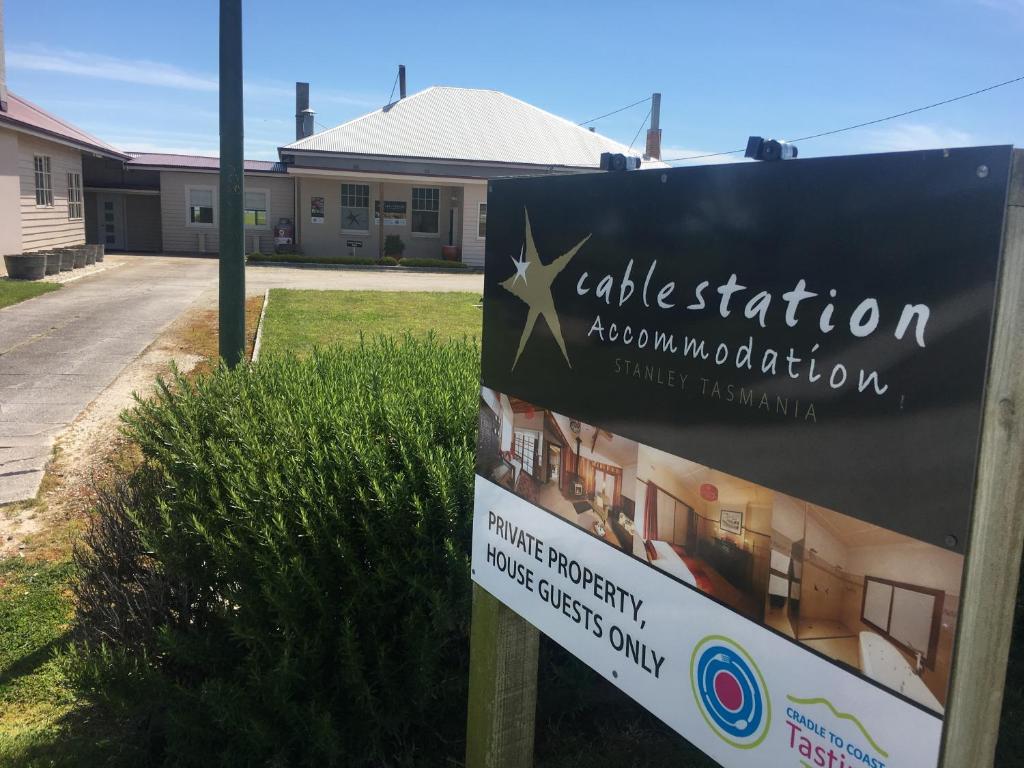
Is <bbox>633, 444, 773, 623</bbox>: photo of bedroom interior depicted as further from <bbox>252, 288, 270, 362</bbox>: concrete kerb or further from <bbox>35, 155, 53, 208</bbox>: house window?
<bbox>35, 155, 53, 208</bbox>: house window

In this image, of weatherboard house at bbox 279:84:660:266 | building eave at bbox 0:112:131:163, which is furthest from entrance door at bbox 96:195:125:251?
weatherboard house at bbox 279:84:660:266

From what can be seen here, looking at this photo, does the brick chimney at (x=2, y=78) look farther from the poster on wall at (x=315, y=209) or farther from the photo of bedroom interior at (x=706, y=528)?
the photo of bedroom interior at (x=706, y=528)

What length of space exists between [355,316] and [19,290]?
7.88 m

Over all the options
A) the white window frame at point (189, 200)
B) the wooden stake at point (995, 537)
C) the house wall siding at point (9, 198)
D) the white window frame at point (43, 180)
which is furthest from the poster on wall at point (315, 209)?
the wooden stake at point (995, 537)

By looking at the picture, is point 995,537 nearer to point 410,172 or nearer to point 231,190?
point 231,190

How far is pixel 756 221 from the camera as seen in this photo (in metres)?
1.70

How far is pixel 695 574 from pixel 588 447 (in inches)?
18.0

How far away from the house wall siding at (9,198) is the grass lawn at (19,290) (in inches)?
59.5

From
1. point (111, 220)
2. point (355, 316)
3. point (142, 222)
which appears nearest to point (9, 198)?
point (355, 316)

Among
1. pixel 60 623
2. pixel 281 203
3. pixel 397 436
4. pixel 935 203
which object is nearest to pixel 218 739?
pixel 397 436

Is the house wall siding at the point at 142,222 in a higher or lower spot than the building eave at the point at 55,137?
lower

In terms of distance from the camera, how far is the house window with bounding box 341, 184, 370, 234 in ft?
107

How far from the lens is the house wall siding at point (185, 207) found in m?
33.8

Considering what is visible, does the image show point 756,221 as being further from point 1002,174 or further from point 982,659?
point 982,659
